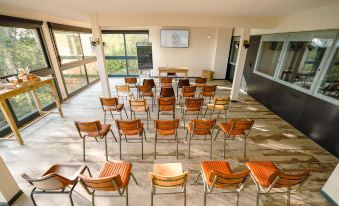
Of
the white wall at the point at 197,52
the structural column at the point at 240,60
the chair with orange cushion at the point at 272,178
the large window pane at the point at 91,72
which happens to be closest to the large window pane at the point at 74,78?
the large window pane at the point at 91,72

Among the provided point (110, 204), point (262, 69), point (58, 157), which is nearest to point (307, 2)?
point (262, 69)

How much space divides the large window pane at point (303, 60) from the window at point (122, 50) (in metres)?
6.57

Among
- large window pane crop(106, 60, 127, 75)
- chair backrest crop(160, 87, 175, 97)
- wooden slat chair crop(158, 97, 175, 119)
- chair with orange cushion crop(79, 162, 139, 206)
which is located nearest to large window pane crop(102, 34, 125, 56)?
large window pane crop(106, 60, 127, 75)

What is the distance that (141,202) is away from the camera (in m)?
2.21

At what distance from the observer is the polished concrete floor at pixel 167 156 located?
89.3 inches

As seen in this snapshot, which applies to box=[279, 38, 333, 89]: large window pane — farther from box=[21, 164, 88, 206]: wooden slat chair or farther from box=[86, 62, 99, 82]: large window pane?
box=[86, 62, 99, 82]: large window pane

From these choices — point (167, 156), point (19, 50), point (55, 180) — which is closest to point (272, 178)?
point (167, 156)

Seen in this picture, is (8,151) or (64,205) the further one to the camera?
(8,151)

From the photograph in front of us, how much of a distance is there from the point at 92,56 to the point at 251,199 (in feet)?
28.8

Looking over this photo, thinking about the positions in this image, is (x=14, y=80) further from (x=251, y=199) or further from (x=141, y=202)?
(x=251, y=199)

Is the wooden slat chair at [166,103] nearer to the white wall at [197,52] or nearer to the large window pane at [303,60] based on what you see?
the large window pane at [303,60]

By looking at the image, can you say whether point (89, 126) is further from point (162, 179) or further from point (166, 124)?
point (162, 179)

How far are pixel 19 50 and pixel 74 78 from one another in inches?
99.2

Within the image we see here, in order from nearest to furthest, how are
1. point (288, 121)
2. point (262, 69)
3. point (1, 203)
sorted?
point (1, 203) < point (288, 121) < point (262, 69)
